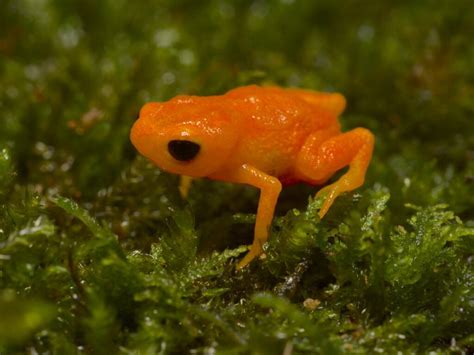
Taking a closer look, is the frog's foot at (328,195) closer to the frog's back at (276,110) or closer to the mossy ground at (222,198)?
the mossy ground at (222,198)

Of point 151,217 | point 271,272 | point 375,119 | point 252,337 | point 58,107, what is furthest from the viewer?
point 375,119

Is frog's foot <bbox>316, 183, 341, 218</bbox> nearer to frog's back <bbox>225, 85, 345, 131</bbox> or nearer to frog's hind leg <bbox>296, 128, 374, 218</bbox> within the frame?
frog's hind leg <bbox>296, 128, 374, 218</bbox>

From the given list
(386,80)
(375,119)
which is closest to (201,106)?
(375,119)

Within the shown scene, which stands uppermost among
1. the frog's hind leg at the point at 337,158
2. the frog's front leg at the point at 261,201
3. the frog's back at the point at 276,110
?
the frog's back at the point at 276,110

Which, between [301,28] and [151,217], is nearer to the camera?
[151,217]

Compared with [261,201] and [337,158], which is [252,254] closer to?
[261,201]

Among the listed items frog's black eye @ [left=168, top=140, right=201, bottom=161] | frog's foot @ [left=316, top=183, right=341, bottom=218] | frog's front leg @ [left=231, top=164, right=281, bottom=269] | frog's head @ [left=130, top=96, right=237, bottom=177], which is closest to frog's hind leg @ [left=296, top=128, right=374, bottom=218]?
frog's foot @ [left=316, top=183, right=341, bottom=218]

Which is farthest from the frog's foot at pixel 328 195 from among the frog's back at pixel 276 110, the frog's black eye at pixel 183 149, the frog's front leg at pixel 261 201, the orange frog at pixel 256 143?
the frog's black eye at pixel 183 149

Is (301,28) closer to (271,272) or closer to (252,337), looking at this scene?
(271,272)
